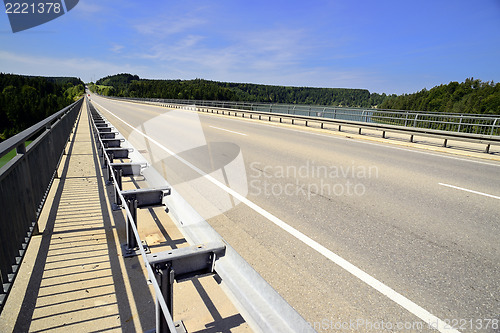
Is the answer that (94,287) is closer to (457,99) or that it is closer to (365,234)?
(365,234)

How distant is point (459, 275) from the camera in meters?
3.55

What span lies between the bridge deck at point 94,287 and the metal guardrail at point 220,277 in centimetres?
86

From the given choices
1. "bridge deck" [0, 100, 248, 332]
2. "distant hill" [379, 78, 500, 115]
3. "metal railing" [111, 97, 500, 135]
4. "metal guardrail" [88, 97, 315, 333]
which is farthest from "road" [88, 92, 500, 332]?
"distant hill" [379, 78, 500, 115]

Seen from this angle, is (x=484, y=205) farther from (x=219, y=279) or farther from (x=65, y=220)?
(x=65, y=220)

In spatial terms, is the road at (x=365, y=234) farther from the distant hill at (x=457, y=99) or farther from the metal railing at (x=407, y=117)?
the distant hill at (x=457, y=99)

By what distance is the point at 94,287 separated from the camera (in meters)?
3.07

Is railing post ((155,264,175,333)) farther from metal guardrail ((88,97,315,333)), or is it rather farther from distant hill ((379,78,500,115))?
distant hill ((379,78,500,115))

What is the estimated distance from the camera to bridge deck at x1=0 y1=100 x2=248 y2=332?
8.59 feet

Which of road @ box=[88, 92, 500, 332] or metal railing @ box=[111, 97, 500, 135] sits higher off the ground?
metal railing @ box=[111, 97, 500, 135]

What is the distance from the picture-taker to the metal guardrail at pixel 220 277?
4.62 ft

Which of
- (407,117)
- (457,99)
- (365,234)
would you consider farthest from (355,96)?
(365,234)

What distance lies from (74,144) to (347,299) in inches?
497

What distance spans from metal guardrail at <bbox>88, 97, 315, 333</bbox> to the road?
142cm

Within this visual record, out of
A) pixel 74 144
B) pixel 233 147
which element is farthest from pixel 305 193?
pixel 74 144
